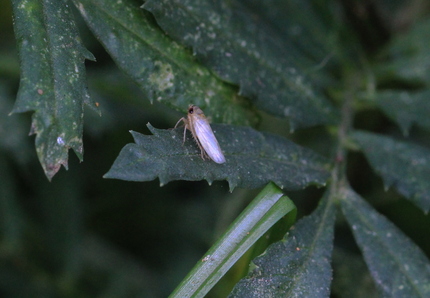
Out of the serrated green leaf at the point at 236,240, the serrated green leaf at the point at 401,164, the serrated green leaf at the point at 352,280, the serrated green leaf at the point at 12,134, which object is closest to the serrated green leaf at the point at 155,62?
the serrated green leaf at the point at 236,240

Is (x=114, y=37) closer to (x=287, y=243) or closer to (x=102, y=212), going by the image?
(x=287, y=243)

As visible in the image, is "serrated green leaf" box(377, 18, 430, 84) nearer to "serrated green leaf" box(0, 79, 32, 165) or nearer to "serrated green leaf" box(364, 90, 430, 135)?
"serrated green leaf" box(364, 90, 430, 135)

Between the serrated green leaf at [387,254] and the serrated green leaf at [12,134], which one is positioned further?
the serrated green leaf at [12,134]

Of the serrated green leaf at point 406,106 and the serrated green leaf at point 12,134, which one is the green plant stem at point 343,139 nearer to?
the serrated green leaf at point 406,106

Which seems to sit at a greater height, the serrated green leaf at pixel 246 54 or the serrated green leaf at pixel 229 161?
the serrated green leaf at pixel 246 54

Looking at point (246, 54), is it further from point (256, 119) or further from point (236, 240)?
point (236, 240)

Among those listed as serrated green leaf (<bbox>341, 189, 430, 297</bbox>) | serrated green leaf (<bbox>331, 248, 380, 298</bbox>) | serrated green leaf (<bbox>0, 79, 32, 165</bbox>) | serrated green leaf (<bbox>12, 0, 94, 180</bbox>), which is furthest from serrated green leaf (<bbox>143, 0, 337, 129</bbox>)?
serrated green leaf (<bbox>0, 79, 32, 165</bbox>)

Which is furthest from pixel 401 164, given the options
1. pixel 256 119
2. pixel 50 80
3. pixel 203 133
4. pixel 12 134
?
pixel 12 134
